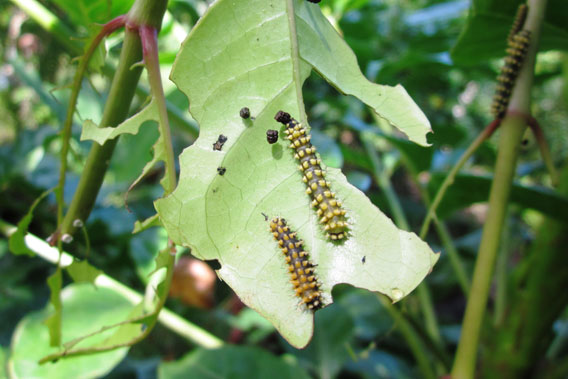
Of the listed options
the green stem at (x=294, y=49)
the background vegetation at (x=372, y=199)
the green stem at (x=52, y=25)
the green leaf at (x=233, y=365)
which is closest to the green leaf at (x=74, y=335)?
the background vegetation at (x=372, y=199)

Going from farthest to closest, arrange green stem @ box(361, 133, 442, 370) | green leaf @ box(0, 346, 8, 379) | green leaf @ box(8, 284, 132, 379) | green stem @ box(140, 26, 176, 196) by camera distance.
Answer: green stem @ box(361, 133, 442, 370), green leaf @ box(0, 346, 8, 379), green leaf @ box(8, 284, 132, 379), green stem @ box(140, 26, 176, 196)

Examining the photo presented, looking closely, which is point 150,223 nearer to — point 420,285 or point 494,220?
point 494,220

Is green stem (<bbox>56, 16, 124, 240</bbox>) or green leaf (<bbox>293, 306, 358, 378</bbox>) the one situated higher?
green stem (<bbox>56, 16, 124, 240</bbox>)

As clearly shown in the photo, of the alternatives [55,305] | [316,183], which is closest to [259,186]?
[316,183]

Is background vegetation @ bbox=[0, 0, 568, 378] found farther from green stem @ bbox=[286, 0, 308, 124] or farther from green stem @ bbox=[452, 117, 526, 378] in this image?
green stem @ bbox=[286, 0, 308, 124]

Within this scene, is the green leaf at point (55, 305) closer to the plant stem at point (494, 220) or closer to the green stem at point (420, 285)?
the plant stem at point (494, 220)

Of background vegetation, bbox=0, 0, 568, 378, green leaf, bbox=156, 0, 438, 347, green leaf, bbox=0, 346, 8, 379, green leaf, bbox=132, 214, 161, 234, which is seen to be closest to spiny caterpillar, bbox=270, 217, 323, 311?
green leaf, bbox=156, 0, 438, 347

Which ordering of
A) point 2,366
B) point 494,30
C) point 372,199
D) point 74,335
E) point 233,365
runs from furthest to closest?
point 372,199 → point 2,366 → point 233,365 → point 74,335 → point 494,30

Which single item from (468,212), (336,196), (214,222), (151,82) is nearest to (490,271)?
(336,196)

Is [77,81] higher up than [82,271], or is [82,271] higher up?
[77,81]
